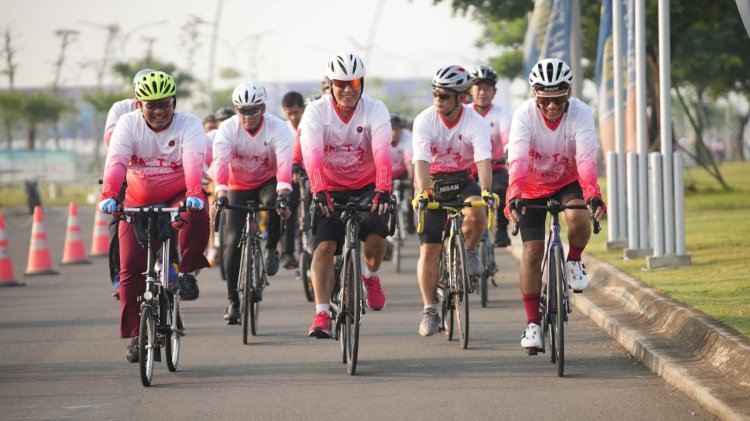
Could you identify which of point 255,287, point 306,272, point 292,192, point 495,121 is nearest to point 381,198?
point 255,287

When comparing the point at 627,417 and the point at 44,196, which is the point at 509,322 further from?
the point at 44,196

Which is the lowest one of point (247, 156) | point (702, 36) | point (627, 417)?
point (627, 417)

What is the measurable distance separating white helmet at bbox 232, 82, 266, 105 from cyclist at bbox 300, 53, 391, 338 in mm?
2020

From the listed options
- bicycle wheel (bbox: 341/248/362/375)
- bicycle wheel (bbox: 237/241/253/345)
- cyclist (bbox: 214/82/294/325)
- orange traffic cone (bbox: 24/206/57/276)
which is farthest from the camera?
orange traffic cone (bbox: 24/206/57/276)

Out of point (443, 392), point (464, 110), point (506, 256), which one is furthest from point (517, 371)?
point (506, 256)

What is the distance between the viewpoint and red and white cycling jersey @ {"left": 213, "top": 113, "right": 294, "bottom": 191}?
13062mm

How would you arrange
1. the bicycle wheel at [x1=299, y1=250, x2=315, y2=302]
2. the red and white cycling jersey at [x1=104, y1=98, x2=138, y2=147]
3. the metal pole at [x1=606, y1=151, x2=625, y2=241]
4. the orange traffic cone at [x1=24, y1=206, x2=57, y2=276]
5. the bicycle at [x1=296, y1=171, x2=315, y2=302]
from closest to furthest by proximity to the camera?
the red and white cycling jersey at [x1=104, y1=98, x2=138, y2=147], the bicycle at [x1=296, y1=171, x2=315, y2=302], the bicycle wheel at [x1=299, y1=250, x2=315, y2=302], the metal pole at [x1=606, y1=151, x2=625, y2=241], the orange traffic cone at [x1=24, y1=206, x2=57, y2=276]

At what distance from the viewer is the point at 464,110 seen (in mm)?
12008

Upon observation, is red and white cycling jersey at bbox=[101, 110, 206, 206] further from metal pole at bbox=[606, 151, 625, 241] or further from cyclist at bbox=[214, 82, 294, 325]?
metal pole at bbox=[606, 151, 625, 241]

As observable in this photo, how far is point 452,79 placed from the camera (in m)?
11.5

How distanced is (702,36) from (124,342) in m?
31.0

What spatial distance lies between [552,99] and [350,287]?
6.07 feet

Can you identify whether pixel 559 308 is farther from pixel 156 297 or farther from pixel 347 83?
pixel 156 297

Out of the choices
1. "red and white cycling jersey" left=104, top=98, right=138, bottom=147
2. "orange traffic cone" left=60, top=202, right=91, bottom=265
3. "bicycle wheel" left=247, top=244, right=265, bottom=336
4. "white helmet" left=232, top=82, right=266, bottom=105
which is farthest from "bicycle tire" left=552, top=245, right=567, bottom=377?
"orange traffic cone" left=60, top=202, right=91, bottom=265
